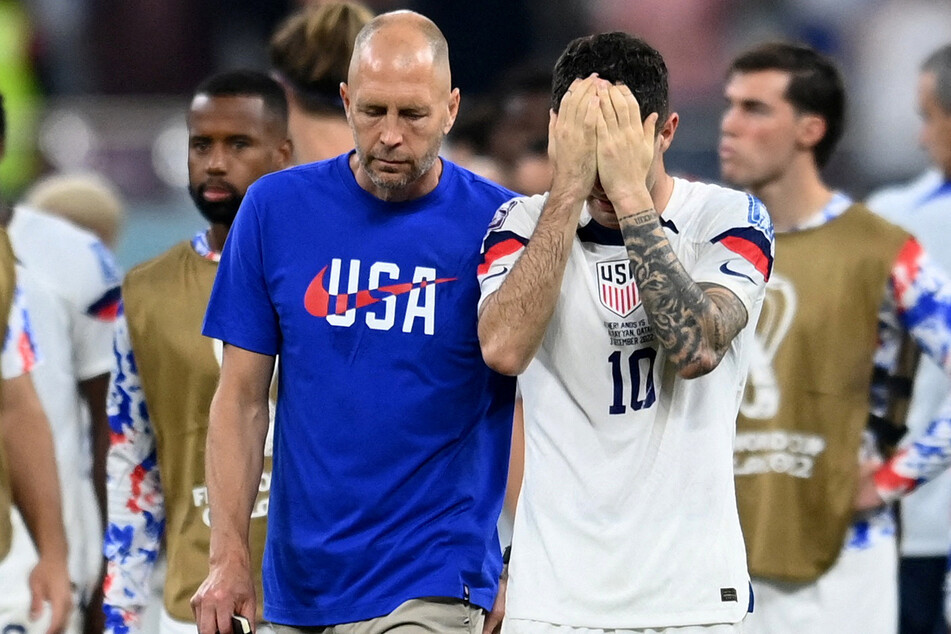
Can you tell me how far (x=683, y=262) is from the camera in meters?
3.94

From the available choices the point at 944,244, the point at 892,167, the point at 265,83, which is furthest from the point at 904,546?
the point at 892,167

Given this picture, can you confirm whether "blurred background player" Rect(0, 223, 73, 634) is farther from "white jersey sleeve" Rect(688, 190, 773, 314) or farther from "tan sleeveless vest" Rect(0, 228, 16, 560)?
"white jersey sleeve" Rect(688, 190, 773, 314)

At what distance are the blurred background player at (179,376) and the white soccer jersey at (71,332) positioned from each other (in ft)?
3.41

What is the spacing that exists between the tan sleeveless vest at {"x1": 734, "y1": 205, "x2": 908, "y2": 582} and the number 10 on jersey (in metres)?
1.75

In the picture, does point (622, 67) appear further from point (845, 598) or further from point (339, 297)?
point (845, 598)

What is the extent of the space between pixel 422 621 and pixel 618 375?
29.9 inches

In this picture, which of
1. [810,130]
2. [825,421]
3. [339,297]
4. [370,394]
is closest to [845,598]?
[825,421]

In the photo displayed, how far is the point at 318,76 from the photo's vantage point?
219 inches

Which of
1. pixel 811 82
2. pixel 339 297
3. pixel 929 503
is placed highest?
pixel 811 82

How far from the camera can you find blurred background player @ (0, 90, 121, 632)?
6.21 meters

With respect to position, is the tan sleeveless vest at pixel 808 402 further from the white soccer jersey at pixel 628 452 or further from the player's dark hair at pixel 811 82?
the white soccer jersey at pixel 628 452

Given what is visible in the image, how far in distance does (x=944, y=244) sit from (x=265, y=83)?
309 cm

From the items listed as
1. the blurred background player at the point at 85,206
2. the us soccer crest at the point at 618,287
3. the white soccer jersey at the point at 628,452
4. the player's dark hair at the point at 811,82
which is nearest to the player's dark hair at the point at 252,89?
the white soccer jersey at the point at 628,452

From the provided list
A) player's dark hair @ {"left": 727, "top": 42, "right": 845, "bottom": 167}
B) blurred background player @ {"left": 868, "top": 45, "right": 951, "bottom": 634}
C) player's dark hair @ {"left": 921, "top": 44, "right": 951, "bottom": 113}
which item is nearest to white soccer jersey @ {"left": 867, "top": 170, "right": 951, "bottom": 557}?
blurred background player @ {"left": 868, "top": 45, "right": 951, "bottom": 634}
